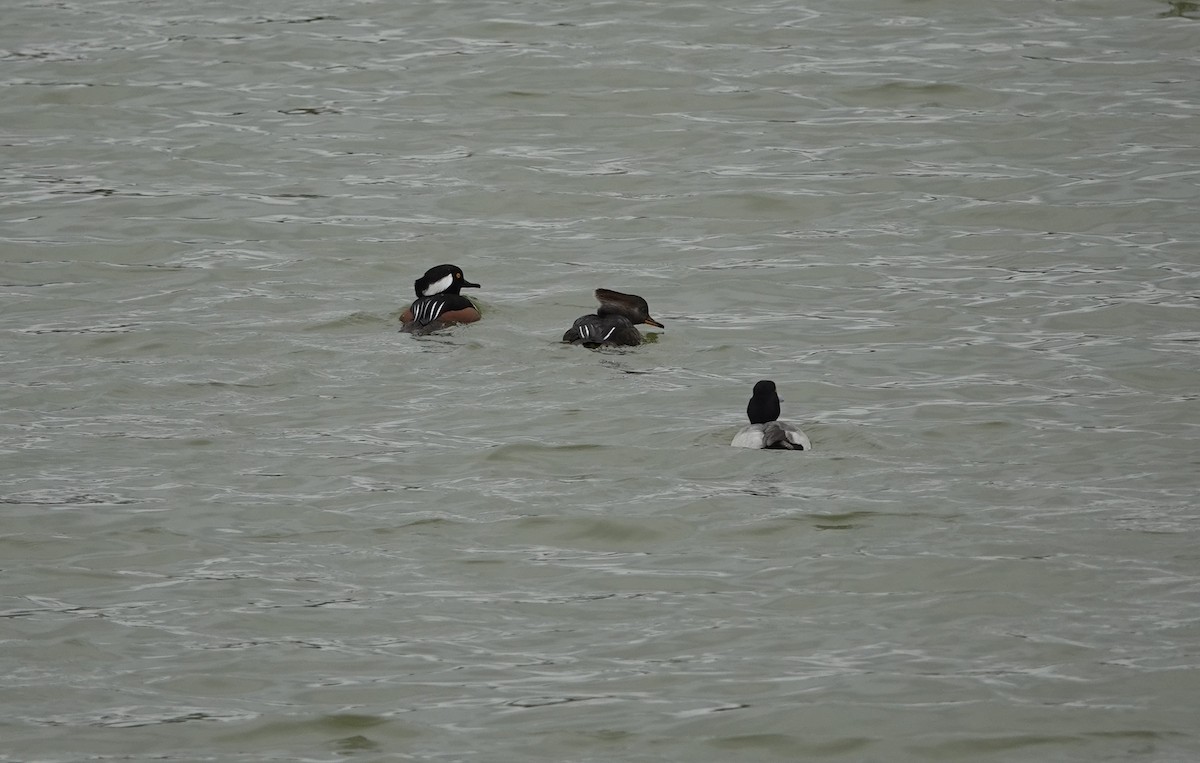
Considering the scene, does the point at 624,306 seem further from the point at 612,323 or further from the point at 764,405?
the point at 764,405

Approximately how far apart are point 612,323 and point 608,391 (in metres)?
0.85

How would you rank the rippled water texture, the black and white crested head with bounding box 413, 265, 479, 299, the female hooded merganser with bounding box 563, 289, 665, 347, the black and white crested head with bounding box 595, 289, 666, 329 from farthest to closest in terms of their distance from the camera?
the black and white crested head with bounding box 413, 265, 479, 299, the black and white crested head with bounding box 595, 289, 666, 329, the female hooded merganser with bounding box 563, 289, 665, 347, the rippled water texture

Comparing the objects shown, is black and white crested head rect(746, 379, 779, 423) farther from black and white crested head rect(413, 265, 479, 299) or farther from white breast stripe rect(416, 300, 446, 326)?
black and white crested head rect(413, 265, 479, 299)

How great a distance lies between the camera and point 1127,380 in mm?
11789

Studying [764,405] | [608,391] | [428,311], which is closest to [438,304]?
[428,311]

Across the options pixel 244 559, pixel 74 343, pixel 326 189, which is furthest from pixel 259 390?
pixel 326 189

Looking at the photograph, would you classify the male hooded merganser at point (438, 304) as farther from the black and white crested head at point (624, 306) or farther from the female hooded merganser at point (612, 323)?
the black and white crested head at point (624, 306)

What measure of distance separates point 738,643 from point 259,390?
16.7 ft

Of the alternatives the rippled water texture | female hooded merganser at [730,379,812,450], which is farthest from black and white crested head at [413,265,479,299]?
female hooded merganser at [730,379,812,450]

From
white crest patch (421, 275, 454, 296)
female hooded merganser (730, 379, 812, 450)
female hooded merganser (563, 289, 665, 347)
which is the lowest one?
female hooded merganser (730, 379, 812, 450)

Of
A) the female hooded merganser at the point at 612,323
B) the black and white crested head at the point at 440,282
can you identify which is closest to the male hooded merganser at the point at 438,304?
the black and white crested head at the point at 440,282

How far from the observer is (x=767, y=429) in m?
10.2

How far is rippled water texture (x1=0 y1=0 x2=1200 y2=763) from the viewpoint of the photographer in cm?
731

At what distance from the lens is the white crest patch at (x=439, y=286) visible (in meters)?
13.4
